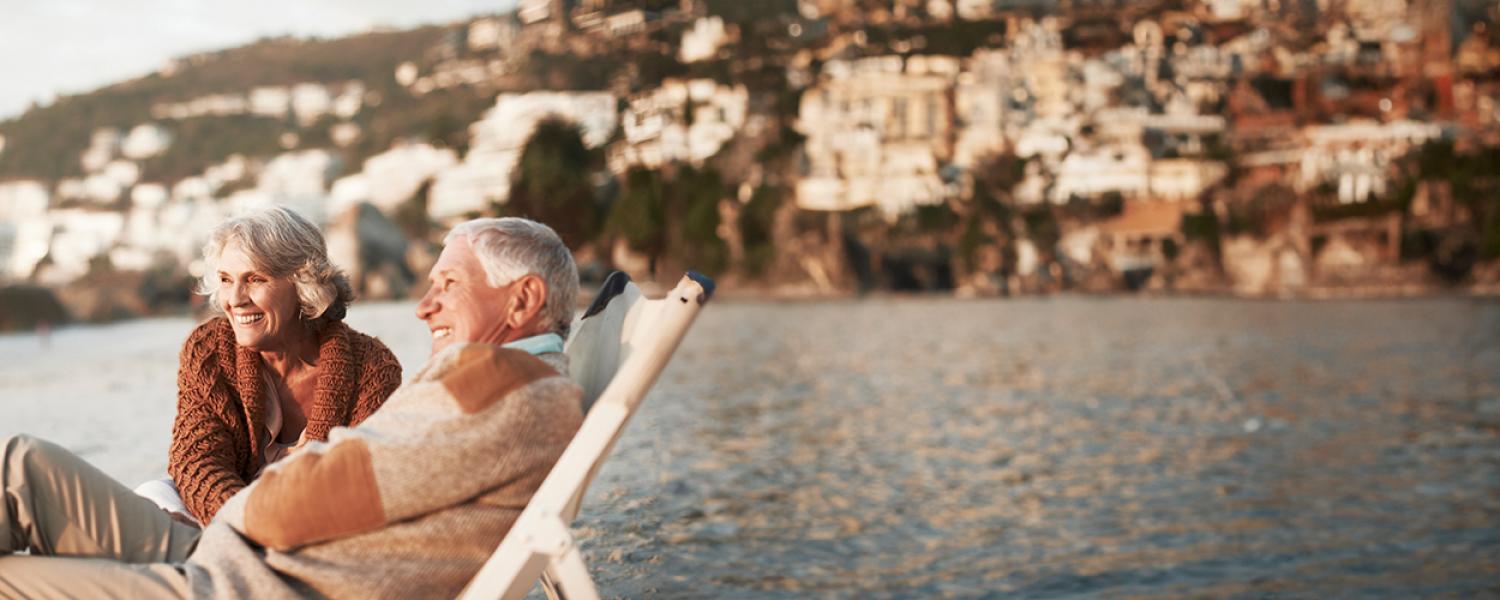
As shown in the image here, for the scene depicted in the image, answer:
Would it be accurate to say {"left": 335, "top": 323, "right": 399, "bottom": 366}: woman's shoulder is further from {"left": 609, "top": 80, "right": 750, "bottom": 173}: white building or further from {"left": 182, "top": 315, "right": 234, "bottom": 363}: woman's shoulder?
{"left": 609, "top": 80, "right": 750, "bottom": 173}: white building

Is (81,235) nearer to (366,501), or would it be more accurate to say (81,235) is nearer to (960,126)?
(960,126)

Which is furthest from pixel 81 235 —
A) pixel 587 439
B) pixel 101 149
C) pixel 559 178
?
pixel 587 439

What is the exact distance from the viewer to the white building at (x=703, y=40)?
104688 mm

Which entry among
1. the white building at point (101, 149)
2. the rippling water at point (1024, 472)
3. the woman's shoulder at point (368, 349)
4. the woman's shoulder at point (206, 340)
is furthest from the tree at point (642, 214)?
the woman's shoulder at point (206, 340)

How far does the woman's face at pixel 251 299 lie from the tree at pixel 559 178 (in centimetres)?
7361

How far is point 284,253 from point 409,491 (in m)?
1.13

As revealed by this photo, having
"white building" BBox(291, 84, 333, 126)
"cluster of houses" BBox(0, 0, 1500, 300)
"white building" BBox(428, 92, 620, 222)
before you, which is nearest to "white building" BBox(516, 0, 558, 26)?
"cluster of houses" BBox(0, 0, 1500, 300)

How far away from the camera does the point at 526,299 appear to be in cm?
279

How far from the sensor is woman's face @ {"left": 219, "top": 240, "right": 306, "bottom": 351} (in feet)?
11.3

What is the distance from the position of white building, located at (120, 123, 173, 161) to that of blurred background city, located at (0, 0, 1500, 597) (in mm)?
803

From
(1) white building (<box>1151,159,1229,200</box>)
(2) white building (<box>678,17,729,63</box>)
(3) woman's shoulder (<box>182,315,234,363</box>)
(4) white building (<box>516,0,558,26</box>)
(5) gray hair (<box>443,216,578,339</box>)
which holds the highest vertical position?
(4) white building (<box>516,0,558,26</box>)

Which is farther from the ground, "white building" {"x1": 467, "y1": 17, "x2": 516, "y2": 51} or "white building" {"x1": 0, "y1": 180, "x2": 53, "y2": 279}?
"white building" {"x1": 467, "y1": 17, "x2": 516, "y2": 51}

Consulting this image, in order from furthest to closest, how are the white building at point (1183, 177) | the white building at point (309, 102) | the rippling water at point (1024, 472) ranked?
the white building at point (309, 102) → the white building at point (1183, 177) → the rippling water at point (1024, 472)

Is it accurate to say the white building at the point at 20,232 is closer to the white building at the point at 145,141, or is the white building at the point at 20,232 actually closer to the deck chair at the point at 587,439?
the white building at the point at 145,141
